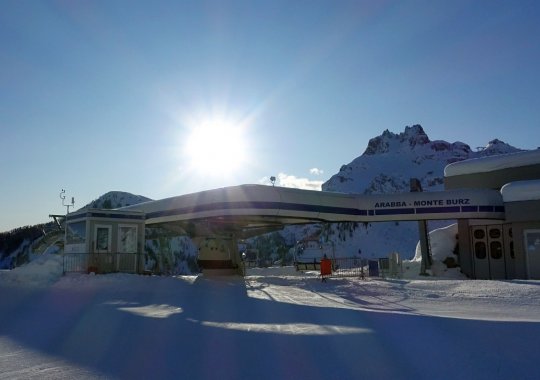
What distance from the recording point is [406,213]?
1218 inches

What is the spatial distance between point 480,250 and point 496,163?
598 cm

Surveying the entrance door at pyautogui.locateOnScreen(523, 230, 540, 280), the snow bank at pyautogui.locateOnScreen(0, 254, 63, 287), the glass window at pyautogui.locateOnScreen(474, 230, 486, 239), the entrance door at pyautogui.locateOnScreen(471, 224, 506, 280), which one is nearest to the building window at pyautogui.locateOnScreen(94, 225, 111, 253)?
the snow bank at pyautogui.locateOnScreen(0, 254, 63, 287)

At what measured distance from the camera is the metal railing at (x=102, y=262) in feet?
85.9

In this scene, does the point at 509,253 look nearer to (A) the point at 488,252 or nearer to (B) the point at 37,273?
(A) the point at 488,252

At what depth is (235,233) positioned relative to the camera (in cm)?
3634

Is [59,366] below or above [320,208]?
below

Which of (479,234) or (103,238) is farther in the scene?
(479,234)

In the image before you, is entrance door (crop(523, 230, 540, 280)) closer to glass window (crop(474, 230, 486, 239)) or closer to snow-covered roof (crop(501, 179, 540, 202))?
snow-covered roof (crop(501, 179, 540, 202))

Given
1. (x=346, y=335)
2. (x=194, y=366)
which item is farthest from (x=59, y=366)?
(x=346, y=335)

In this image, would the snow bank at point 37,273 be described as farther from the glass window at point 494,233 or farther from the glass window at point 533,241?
the glass window at point 533,241

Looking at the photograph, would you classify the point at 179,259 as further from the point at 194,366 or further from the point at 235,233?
the point at 194,366

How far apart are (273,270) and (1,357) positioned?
135 feet

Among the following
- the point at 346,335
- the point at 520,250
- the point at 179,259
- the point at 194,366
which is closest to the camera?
the point at 194,366

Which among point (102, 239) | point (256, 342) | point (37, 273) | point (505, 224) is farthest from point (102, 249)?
point (505, 224)
